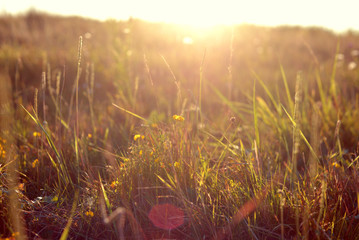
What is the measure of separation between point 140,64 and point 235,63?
5.65 feet

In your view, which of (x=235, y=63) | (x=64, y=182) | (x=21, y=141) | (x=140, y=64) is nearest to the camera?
(x=64, y=182)

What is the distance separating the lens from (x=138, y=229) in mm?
1200

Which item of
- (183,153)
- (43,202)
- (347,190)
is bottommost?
(43,202)

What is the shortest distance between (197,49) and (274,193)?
489cm

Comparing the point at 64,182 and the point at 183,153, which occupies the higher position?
the point at 183,153

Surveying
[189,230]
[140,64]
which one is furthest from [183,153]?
[140,64]

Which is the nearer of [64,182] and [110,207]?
[110,207]

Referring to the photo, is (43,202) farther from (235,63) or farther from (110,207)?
(235,63)

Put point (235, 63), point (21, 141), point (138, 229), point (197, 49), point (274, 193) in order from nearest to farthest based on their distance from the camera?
1. point (138, 229)
2. point (274, 193)
3. point (21, 141)
4. point (235, 63)
5. point (197, 49)

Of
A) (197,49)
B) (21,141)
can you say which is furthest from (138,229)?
(197,49)

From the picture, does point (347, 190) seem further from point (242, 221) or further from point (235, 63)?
point (235, 63)

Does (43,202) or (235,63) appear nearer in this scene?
(43,202)

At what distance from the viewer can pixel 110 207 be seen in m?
1.26

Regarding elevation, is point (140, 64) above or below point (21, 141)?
above
